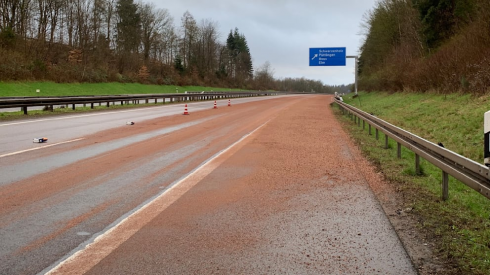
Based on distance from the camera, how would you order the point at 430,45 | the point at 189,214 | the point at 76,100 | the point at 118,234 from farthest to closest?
1. the point at 430,45
2. the point at 76,100
3. the point at 189,214
4. the point at 118,234

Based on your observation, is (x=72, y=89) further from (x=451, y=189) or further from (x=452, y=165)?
(x=452, y=165)

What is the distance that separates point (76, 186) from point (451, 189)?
651cm

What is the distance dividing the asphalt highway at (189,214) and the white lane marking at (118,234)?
0.02 m

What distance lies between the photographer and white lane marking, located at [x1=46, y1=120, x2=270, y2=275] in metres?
3.69

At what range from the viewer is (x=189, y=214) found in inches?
209

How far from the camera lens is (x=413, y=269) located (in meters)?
3.73

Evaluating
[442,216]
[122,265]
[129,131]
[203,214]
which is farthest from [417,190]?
[129,131]

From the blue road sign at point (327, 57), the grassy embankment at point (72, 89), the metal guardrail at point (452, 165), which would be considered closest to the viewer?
the metal guardrail at point (452, 165)

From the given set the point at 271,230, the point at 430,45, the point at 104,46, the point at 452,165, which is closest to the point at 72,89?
the point at 104,46

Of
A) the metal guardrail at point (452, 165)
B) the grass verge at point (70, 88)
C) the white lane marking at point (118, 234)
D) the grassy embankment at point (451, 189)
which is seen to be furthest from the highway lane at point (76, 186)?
the grass verge at point (70, 88)

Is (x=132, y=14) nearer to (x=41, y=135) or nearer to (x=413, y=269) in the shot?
(x=41, y=135)

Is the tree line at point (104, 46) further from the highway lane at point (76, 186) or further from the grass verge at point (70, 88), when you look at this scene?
the highway lane at point (76, 186)

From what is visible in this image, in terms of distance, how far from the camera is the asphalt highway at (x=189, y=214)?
152 inches

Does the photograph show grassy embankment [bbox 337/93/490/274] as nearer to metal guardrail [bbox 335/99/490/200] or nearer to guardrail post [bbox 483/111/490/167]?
metal guardrail [bbox 335/99/490/200]
